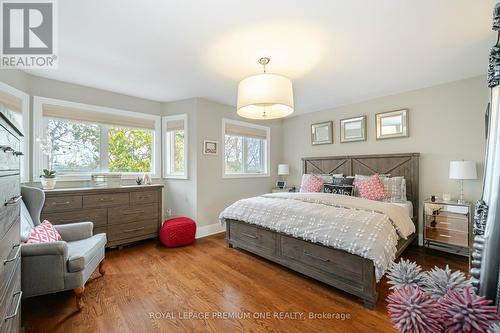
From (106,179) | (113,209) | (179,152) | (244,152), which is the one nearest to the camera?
→ (113,209)

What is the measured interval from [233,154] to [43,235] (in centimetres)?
317

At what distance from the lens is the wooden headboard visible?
3.48 metres

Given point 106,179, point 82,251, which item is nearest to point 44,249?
point 82,251

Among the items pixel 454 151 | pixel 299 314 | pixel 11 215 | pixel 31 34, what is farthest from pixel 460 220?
pixel 31 34

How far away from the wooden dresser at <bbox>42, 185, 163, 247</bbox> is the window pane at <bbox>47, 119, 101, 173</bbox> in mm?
702

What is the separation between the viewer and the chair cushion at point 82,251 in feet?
6.03

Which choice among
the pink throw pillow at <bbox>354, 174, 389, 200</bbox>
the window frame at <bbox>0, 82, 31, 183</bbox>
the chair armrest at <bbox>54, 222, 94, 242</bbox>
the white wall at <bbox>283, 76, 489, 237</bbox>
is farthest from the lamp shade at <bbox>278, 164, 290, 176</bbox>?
the window frame at <bbox>0, 82, 31, 183</bbox>

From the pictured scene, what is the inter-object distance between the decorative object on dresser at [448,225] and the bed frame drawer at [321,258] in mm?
1898

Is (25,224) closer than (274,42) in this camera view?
Yes

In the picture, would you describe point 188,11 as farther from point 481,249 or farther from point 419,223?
point 419,223

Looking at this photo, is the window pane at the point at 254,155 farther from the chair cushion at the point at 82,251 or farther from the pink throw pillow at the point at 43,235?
the pink throw pillow at the point at 43,235

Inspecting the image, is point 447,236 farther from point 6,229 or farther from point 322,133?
point 6,229

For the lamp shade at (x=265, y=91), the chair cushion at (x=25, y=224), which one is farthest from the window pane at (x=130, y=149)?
the lamp shade at (x=265, y=91)

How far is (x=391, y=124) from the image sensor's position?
374 cm
